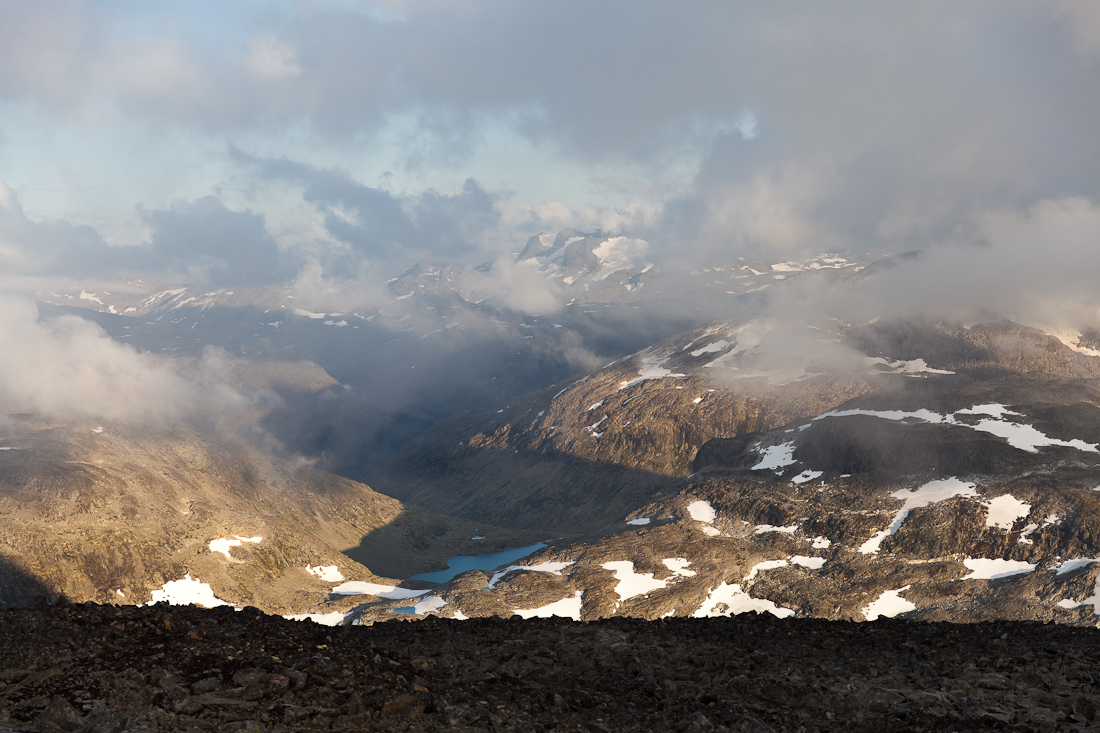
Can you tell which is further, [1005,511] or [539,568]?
[539,568]

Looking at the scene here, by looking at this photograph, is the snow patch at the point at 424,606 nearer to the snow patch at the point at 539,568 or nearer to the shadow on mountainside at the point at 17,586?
the snow patch at the point at 539,568

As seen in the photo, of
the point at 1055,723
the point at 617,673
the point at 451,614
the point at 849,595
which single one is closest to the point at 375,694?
the point at 617,673

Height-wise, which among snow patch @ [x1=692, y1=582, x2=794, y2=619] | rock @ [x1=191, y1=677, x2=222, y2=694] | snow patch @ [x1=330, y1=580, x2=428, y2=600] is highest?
rock @ [x1=191, y1=677, x2=222, y2=694]

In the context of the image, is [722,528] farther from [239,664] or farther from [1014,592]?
[239,664]

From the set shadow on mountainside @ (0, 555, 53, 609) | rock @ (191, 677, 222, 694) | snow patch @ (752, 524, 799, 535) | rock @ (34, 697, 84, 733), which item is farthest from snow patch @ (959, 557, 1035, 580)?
shadow on mountainside @ (0, 555, 53, 609)

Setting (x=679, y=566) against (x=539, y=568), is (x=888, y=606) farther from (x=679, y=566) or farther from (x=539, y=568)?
(x=539, y=568)

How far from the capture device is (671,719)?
2381 cm

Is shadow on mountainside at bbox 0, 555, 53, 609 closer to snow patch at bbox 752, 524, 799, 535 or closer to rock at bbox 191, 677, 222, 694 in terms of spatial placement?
snow patch at bbox 752, 524, 799, 535

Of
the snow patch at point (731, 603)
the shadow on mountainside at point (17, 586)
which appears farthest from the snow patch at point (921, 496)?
the shadow on mountainside at point (17, 586)

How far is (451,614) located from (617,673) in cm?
12022

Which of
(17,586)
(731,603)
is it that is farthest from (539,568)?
(17,586)

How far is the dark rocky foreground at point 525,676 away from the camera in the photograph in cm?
2036

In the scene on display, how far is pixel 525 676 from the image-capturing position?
98.8 ft

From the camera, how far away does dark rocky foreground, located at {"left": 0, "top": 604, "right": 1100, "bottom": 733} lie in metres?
20.4
